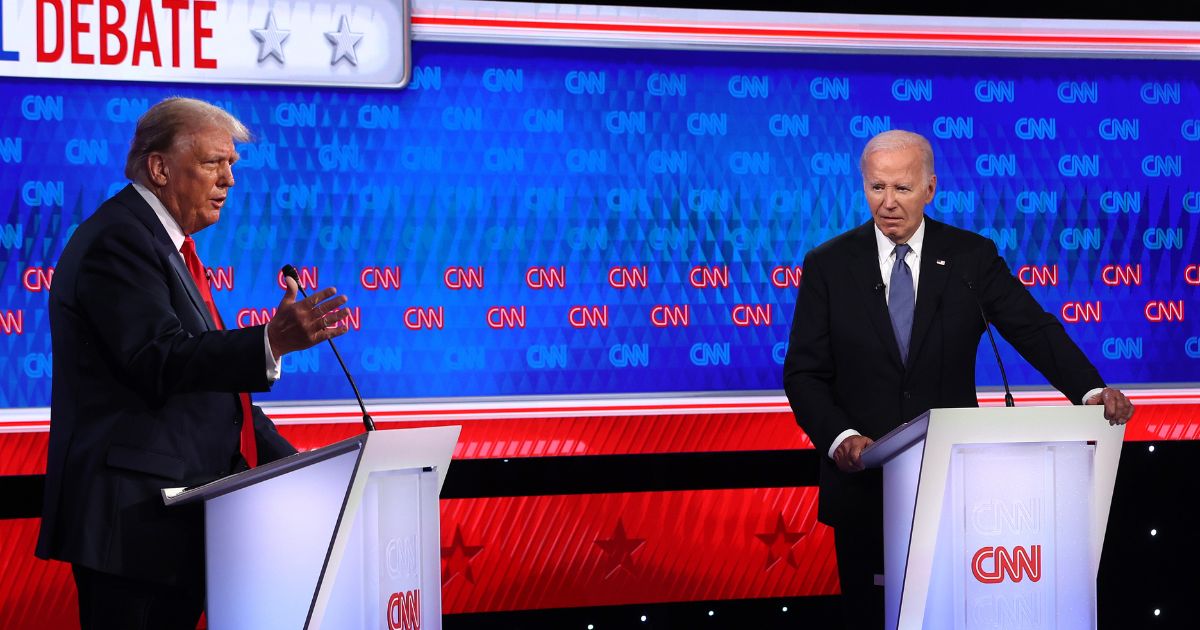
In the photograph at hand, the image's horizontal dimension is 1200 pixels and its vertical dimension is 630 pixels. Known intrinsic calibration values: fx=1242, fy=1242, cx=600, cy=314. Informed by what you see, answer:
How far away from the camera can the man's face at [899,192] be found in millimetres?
3156

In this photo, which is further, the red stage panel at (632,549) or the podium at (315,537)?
the red stage panel at (632,549)

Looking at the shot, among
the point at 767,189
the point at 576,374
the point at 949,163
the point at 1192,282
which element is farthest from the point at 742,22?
the point at 1192,282

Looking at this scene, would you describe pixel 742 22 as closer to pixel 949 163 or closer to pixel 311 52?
pixel 949 163

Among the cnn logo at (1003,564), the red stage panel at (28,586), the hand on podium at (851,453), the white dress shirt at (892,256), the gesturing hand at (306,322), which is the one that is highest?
the white dress shirt at (892,256)

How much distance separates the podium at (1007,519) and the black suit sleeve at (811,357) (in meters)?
0.48

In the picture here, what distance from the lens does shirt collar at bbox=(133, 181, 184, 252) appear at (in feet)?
8.43

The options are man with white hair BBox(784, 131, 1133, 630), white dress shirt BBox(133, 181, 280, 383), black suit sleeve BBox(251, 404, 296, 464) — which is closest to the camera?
white dress shirt BBox(133, 181, 280, 383)

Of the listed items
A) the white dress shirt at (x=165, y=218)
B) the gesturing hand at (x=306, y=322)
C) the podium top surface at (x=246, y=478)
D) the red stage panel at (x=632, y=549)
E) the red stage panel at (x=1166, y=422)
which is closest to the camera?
the gesturing hand at (x=306, y=322)

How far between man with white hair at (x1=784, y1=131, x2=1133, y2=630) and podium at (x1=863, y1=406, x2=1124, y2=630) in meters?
0.40

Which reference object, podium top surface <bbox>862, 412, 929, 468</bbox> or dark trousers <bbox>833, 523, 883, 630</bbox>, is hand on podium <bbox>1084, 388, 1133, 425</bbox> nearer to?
podium top surface <bbox>862, 412, 929, 468</bbox>

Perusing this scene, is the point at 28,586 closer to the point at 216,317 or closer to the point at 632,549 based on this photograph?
the point at 216,317

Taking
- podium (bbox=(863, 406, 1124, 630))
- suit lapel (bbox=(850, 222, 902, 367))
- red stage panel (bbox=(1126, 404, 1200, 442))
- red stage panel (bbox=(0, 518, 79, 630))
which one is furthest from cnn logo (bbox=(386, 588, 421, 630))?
red stage panel (bbox=(1126, 404, 1200, 442))

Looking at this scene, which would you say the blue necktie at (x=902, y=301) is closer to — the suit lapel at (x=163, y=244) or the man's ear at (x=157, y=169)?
the suit lapel at (x=163, y=244)

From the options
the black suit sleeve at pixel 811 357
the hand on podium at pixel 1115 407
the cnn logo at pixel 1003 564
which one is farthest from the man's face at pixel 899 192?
the cnn logo at pixel 1003 564
